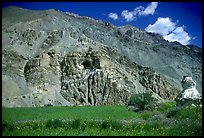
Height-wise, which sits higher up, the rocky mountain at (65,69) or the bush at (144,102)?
the rocky mountain at (65,69)

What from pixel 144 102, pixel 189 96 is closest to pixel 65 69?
pixel 144 102

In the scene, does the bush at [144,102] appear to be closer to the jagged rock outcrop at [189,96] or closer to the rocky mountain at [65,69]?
the jagged rock outcrop at [189,96]

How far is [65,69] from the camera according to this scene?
74.1 m

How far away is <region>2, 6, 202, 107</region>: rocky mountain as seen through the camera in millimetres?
64625

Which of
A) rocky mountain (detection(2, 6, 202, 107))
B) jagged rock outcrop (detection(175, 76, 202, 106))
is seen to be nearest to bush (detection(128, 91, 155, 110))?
jagged rock outcrop (detection(175, 76, 202, 106))

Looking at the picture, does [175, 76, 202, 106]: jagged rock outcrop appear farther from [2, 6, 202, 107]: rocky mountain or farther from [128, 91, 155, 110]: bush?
[2, 6, 202, 107]: rocky mountain

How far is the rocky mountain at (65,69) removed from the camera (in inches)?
2544

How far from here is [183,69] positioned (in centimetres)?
10019

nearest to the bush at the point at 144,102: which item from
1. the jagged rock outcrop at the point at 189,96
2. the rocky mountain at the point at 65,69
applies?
the jagged rock outcrop at the point at 189,96

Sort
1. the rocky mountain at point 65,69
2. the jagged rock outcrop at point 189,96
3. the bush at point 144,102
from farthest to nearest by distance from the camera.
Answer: the rocky mountain at point 65,69
the bush at point 144,102
the jagged rock outcrop at point 189,96

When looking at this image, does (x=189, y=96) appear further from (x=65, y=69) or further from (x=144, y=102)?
(x=65, y=69)

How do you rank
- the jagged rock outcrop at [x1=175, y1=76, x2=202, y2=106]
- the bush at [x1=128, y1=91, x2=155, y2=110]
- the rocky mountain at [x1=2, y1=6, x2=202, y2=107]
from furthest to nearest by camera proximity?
1. the rocky mountain at [x1=2, y1=6, x2=202, y2=107]
2. the bush at [x1=128, y1=91, x2=155, y2=110]
3. the jagged rock outcrop at [x1=175, y1=76, x2=202, y2=106]

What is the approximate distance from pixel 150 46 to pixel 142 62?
1238 centimetres

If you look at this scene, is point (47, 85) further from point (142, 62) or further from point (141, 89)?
point (142, 62)
